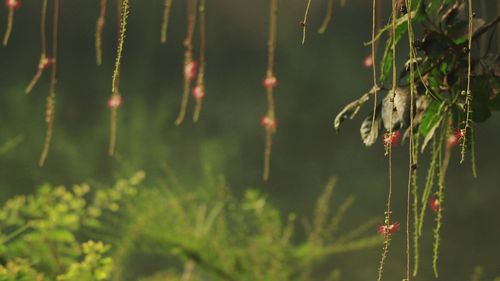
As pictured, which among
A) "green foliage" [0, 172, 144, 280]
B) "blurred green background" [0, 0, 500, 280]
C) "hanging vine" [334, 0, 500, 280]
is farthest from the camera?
"blurred green background" [0, 0, 500, 280]

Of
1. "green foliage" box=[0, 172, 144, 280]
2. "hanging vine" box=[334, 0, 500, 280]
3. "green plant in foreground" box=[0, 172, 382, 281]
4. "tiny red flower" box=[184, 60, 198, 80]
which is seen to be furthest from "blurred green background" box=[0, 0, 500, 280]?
"hanging vine" box=[334, 0, 500, 280]

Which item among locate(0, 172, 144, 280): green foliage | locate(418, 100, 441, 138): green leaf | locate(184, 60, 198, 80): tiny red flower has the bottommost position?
locate(0, 172, 144, 280): green foliage

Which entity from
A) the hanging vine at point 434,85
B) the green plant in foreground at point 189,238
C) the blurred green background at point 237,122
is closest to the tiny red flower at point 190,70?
the green plant in foreground at point 189,238

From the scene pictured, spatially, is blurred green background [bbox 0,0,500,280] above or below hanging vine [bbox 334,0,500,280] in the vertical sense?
above

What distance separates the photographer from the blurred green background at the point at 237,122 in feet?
8.43

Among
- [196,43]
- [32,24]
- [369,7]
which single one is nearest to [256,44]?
[196,43]

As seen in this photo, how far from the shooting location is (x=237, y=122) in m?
2.72

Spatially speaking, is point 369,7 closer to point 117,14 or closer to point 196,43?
point 196,43

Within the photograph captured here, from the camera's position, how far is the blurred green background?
257cm

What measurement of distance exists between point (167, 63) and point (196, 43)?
0.13m

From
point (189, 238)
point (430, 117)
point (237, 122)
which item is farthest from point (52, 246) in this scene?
point (430, 117)

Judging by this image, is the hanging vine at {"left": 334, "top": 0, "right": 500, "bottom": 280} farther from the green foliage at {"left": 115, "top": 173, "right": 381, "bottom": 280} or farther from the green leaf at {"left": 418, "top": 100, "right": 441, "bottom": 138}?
the green foliage at {"left": 115, "top": 173, "right": 381, "bottom": 280}

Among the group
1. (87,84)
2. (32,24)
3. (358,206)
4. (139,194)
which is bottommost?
(139,194)

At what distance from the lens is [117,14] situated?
108 inches
